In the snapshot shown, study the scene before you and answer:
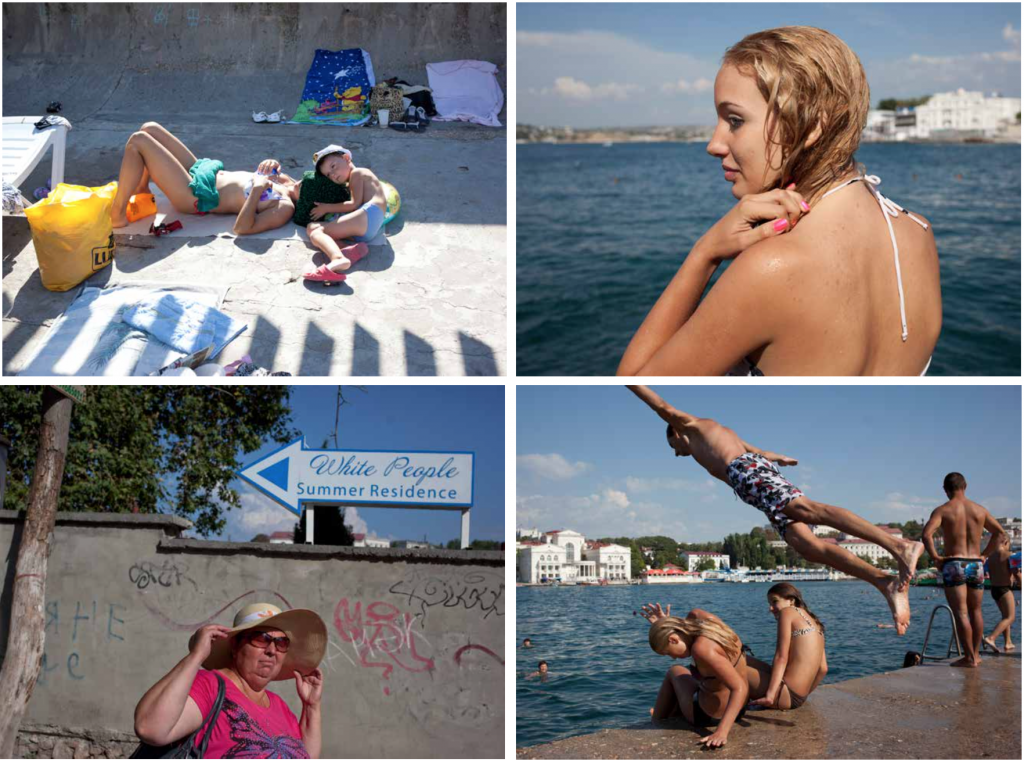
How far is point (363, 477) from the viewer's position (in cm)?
651

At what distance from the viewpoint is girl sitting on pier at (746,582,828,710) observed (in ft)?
12.6

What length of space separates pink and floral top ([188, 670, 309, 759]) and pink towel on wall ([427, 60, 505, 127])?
655cm

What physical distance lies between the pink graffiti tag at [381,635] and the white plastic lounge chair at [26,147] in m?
3.71

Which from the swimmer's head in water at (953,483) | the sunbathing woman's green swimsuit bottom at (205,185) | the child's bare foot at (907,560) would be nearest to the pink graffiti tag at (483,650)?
the swimmer's head in water at (953,483)

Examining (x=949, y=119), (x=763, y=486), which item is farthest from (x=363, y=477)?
(x=949, y=119)

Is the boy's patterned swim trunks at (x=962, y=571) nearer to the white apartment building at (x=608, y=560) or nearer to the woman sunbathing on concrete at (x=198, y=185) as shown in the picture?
the white apartment building at (x=608, y=560)

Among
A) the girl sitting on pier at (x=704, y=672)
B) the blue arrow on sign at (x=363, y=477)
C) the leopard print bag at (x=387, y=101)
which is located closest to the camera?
the girl sitting on pier at (x=704, y=672)

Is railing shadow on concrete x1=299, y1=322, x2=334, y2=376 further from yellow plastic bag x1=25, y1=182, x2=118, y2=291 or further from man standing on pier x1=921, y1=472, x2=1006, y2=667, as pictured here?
man standing on pier x1=921, y1=472, x2=1006, y2=667

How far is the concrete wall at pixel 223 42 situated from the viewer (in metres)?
8.76

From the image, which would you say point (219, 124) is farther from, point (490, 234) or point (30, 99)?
point (490, 234)

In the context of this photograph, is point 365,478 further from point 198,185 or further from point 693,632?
point 693,632

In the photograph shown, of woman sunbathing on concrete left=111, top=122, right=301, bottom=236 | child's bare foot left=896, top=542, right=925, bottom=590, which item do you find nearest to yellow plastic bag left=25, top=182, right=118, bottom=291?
woman sunbathing on concrete left=111, top=122, right=301, bottom=236

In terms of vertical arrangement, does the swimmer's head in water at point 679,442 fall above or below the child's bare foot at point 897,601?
above

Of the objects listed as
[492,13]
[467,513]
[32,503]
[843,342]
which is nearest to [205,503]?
[32,503]
